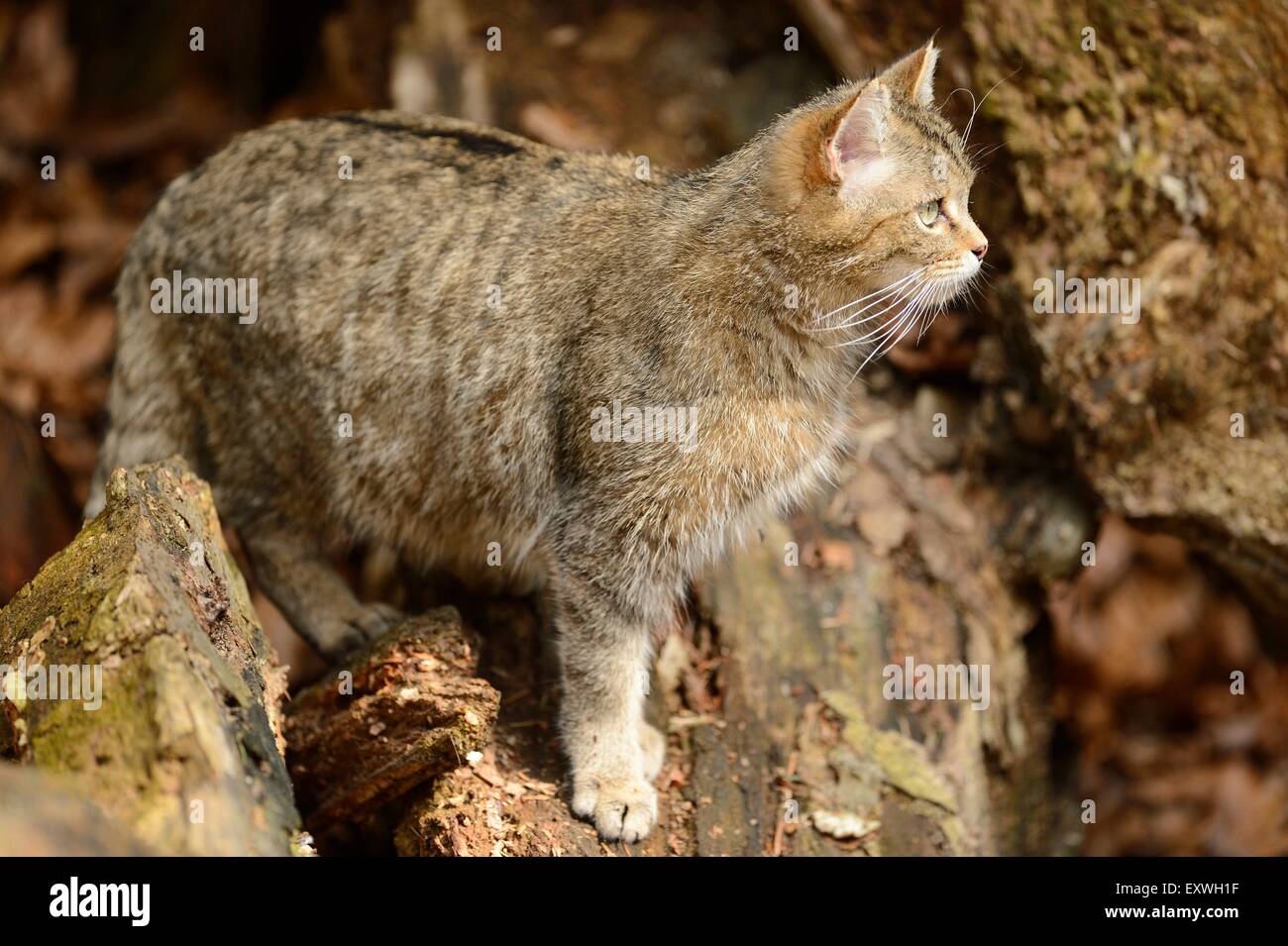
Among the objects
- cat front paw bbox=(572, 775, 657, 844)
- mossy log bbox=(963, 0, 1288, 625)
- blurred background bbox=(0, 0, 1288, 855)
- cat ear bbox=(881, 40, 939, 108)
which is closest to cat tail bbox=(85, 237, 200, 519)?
blurred background bbox=(0, 0, 1288, 855)

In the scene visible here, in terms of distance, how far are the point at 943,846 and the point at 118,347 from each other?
3.23 m

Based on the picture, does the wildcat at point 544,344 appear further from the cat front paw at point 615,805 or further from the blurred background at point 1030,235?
the blurred background at point 1030,235

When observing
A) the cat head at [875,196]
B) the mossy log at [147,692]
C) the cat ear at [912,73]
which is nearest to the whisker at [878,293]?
the cat head at [875,196]

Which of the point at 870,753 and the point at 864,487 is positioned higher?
the point at 864,487

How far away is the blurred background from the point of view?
3.98 meters

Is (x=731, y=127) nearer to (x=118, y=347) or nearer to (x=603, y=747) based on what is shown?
(x=118, y=347)

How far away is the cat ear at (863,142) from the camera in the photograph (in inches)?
123

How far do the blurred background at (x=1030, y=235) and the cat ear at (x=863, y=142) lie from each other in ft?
3.85

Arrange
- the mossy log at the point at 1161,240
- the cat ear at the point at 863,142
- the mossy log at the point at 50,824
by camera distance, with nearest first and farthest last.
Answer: the mossy log at the point at 50,824
the cat ear at the point at 863,142
the mossy log at the point at 1161,240

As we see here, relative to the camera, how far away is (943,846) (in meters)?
3.67

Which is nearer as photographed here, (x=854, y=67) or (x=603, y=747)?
(x=603, y=747)

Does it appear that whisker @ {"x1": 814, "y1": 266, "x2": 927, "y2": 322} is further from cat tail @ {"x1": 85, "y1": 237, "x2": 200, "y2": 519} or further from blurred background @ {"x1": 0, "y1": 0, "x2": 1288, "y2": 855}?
cat tail @ {"x1": 85, "y1": 237, "x2": 200, "y2": 519}
